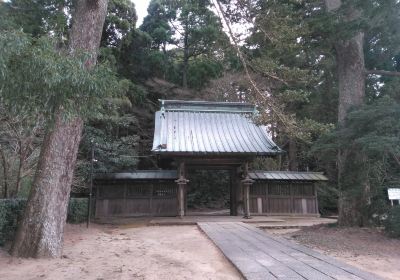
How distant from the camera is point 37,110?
13.5 feet

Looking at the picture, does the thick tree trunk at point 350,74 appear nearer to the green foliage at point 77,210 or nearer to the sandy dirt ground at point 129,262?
the sandy dirt ground at point 129,262

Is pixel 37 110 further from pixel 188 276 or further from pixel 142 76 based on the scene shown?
pixel 142 76

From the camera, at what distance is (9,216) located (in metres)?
8.03

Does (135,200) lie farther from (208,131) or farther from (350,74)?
(350,74)

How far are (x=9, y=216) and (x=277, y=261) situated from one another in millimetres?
5787

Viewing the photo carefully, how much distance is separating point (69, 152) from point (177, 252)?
3.01 metres

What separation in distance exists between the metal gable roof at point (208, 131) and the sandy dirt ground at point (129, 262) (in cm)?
573

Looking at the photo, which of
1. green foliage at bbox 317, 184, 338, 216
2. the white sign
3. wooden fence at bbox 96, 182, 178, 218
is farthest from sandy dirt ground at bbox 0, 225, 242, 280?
green foliage at bbox 317, 184, 338, 216

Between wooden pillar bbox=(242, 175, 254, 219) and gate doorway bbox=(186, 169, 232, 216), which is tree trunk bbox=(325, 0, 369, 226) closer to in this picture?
wooden pillar bbox=(242, 175, 254, 219)

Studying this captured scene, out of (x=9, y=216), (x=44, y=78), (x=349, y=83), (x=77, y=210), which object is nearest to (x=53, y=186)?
(x=9, y=216)

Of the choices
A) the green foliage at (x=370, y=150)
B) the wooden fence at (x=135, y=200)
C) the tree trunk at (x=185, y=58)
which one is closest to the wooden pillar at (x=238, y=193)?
the wooden fence at (x=135, y=200)

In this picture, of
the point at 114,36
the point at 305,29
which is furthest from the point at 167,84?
the point at 305,29

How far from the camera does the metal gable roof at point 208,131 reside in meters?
14.8

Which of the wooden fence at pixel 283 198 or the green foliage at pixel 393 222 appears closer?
the green foliage at pixel 393 222
